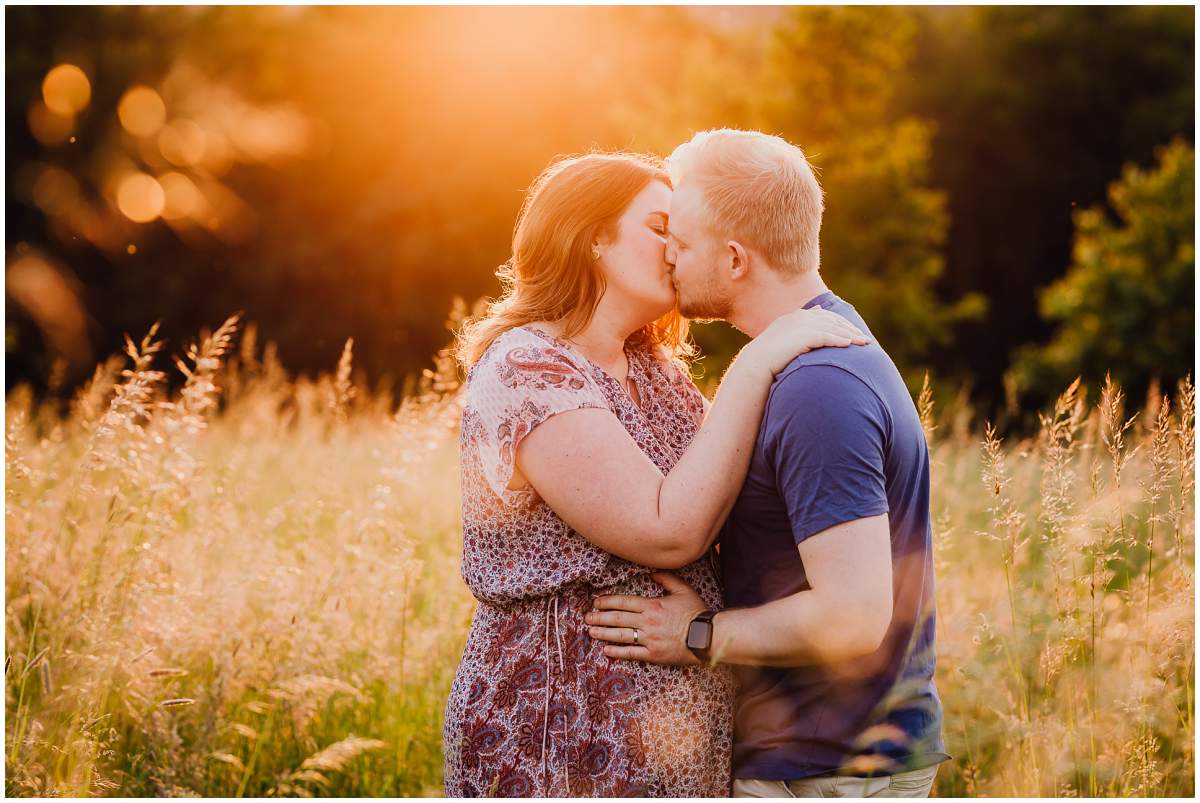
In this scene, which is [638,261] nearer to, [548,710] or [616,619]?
[616,619]

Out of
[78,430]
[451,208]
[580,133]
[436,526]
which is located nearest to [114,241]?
[451,208]

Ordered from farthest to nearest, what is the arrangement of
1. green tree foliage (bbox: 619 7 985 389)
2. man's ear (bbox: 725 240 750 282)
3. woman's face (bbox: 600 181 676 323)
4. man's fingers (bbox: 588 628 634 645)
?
green tree foliage (bbox: 619 7 985 389), woman's face (bbox: 600 181 676 323), man's ear (bbox: 725 240 750 282), man's fingers (bbox: 588 628 634 645)

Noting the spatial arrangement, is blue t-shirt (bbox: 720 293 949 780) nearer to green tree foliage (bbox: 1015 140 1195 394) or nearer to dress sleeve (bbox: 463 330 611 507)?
dress sleeve (bbox: 463 330 611 507)

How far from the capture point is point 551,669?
2604mm

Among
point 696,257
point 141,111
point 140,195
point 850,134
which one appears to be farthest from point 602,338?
point 140,195

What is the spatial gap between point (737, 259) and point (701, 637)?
988 mm

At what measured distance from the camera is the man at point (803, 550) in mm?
2256

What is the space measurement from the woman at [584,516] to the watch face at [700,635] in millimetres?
133

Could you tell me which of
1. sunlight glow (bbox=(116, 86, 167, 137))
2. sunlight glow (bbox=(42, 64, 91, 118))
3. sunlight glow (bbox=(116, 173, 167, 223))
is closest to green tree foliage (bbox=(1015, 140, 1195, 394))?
sunlight glow (bbox=(116, 86, 167, 137))

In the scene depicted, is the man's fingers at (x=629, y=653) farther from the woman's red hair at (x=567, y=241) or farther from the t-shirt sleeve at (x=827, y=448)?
the woman's red hair at (x=567, y=241)

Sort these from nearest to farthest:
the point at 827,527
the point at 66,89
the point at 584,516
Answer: the point at 827,527, the point at 584,516, the point at 66,89

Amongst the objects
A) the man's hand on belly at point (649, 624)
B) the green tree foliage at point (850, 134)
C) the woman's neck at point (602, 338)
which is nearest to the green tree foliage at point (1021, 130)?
the green tree foliage at point (850, 134)

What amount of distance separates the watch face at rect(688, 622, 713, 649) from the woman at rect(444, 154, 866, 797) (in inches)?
5.2

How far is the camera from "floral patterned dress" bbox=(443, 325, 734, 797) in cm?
255
